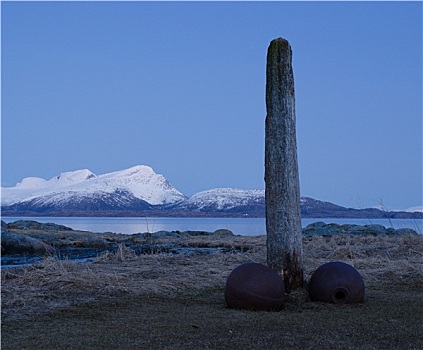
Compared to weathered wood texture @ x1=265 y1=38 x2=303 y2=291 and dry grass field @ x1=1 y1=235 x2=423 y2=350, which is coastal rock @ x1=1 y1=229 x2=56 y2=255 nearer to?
dry grass field @ x1=1 y1=235 x2=423 y2=350

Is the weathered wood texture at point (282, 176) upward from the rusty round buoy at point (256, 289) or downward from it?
upward

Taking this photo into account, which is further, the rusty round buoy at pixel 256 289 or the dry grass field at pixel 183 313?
the rusty round buoy at pixel 256 289

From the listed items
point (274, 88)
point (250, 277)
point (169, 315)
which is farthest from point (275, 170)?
point (169, 315)

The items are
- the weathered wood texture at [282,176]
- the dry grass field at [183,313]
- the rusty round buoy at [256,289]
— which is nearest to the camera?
the dry grass field at [183,313]

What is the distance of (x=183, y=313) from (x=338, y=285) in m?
2.66

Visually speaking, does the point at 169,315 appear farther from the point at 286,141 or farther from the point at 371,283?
the point at 371,283

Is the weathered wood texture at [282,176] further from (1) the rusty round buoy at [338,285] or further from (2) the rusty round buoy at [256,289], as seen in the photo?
(2) the rusty round buoy at [256,289]

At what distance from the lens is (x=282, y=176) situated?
11.2m

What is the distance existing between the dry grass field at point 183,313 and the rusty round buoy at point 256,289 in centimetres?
23

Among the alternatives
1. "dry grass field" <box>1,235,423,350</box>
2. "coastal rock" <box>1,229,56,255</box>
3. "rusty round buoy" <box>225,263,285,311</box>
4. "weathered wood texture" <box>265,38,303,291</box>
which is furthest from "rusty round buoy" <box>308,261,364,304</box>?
"coastal rock" <box>1,229,56,255</box>

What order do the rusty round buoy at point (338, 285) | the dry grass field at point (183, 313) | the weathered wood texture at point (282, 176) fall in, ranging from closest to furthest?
the dry grass field at point (183, 313) → the rusty round buoy at point (338, 285) → the weathered wood texture at point (282, 176)

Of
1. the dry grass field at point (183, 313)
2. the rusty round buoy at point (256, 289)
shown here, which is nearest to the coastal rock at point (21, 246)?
the dry grass field at point (183, 313)

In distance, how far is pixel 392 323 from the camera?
877 cm

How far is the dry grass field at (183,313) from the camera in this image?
25.2 ft
